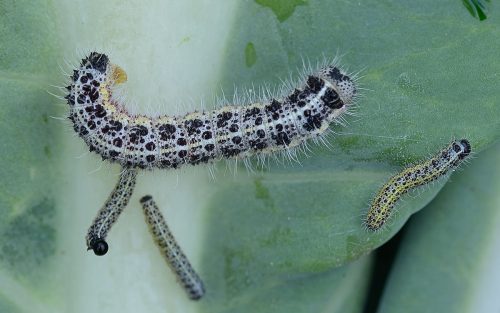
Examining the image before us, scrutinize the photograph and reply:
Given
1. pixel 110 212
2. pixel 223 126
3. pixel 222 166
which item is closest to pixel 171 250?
pixel 110 212

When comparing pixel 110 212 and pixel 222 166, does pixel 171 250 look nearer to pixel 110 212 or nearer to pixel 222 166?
pixel 110 212

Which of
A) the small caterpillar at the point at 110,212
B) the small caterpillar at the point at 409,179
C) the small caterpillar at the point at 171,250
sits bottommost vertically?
the small caterpillar at the point at 171,250

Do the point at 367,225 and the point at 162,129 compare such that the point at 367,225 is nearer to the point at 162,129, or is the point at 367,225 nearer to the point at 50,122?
the point at 162,129

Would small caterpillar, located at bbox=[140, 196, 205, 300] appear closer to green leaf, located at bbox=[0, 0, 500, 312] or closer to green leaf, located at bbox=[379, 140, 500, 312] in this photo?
green leaf, located at bbox=[0, 0, 500, 312]

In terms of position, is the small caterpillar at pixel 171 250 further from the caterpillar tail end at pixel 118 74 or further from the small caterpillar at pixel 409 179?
the small caterpillar at pixel 409 179

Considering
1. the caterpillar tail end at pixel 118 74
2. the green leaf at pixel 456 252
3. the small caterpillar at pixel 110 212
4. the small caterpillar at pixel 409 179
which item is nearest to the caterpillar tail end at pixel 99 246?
the small caterpillar at pixel 110 212
